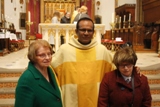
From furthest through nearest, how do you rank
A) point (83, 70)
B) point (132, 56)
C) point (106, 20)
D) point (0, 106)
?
point (106, 20)
point (0, 106)
point (83, 70)
point (132, 56)

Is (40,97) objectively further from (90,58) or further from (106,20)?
(106,20)

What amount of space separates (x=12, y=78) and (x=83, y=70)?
114 inches

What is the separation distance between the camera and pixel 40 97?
5.80 feet

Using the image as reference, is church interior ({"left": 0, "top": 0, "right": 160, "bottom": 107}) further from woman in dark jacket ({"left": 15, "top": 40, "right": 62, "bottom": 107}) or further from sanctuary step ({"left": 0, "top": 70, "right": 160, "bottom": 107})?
woman in dark jacket ({"left": 15, "top": 40, "right": 62, "bottom": 107})

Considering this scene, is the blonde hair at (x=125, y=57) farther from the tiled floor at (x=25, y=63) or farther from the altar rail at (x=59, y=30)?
the altar rail at (x=59, y=30)

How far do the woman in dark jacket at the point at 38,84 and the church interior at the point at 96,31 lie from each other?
1.07 m

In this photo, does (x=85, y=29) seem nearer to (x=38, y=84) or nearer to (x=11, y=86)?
(x=38, y=84)

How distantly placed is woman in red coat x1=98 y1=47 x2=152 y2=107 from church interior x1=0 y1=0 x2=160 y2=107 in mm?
607

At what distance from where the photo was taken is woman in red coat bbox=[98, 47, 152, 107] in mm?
2012

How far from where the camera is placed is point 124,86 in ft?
6.68

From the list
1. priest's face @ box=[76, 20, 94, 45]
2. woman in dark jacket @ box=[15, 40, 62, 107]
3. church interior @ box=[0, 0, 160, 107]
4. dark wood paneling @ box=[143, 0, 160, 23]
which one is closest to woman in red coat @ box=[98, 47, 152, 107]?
priest's face @ box=[76, 20, 94, 45]

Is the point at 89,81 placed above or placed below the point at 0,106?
above

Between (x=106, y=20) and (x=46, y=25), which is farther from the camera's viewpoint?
(x=106, y=20)

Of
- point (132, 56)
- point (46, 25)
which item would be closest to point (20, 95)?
point (132, 56)
